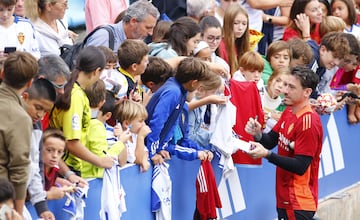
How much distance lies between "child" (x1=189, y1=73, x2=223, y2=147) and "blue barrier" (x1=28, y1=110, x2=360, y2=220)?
258mm

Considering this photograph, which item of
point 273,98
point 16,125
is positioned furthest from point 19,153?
point 273,98

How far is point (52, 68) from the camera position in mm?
7617

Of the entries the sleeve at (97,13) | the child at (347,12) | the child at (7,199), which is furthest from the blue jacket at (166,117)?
the child at (347,12)

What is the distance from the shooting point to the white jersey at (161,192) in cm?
905

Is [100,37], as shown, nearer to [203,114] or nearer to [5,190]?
[203,114]

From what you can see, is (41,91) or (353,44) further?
(353,44)

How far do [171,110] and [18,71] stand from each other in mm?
2438

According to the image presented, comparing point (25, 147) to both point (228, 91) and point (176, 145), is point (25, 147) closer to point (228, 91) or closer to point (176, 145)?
point (176, 145)

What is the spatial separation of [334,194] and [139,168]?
4.25m

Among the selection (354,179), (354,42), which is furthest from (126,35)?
(354,179)

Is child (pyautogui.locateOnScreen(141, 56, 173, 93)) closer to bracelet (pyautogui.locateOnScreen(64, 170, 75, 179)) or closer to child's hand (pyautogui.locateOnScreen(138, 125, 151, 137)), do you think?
child's hand (pyautogui.locateOnScreen(138, 125, 151, 137))

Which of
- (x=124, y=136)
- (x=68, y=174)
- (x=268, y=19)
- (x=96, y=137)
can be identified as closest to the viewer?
(x=68, y=174)

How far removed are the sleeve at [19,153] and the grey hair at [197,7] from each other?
5.18 meters

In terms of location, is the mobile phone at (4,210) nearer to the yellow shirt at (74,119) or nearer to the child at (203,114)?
the yellow shirt at (74,119)
